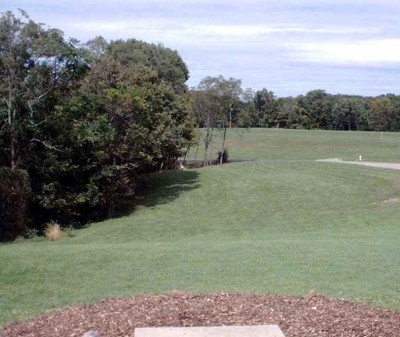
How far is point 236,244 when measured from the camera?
15.6 metres

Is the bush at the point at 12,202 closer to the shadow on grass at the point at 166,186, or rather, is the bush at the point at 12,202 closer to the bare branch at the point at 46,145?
the bare branch at the point at 46,145

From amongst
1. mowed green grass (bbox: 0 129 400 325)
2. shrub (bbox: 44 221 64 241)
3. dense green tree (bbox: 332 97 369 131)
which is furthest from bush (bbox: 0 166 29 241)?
dense green tree (bbox: 332 97 369 131)

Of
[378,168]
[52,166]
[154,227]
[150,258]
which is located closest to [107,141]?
[52,166]

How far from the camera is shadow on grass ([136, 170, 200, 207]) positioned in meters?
35.9

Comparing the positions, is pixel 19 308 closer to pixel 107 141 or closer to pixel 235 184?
pixel 107 141

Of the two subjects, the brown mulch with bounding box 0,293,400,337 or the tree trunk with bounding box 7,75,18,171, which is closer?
the brown mulch with bounding box 0,293,400,337

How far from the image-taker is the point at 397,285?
29.4ft

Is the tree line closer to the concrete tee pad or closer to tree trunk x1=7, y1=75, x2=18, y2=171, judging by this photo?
tree trunk x1=7, y1=75, x2=18, y2=171

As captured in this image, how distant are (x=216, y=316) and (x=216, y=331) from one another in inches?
22.5

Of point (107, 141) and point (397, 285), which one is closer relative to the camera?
point (397, 285)

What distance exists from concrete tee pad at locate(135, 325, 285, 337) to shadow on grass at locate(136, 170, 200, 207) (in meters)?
28.7

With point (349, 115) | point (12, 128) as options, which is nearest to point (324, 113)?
Answer: point (349, 115)

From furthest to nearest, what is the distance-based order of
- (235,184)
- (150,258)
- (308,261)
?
1. (235,184)
2. (150,258)
3. (308,261)

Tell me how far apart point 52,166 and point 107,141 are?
4.24 m
